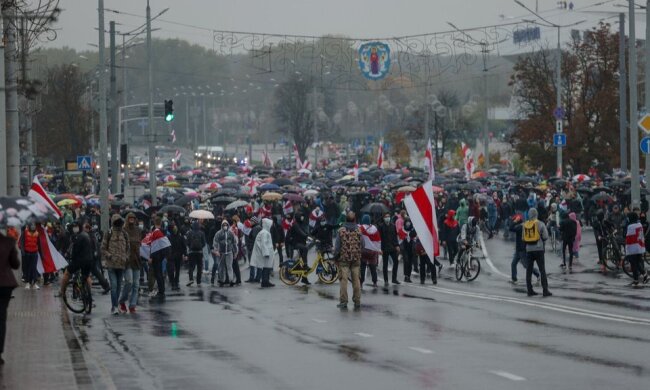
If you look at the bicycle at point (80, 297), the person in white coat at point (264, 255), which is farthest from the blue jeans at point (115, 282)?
the person in white coat at point (264, 255)

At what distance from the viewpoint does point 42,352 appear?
16.9 m

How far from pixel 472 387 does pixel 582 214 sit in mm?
38848

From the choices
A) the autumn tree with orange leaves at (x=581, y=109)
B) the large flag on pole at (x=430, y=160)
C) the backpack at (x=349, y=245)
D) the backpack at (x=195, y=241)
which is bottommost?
the backpack at (x=195, y=241)

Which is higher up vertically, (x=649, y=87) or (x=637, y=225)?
(x=649, y=87)

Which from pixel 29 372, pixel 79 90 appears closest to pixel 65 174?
pixel 79 90

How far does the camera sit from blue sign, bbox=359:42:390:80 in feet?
156

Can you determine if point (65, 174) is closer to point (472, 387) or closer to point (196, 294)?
point (196, 294)

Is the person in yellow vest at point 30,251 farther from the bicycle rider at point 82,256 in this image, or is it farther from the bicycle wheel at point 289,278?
the bicycle rider at point 82,256

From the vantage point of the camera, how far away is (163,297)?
28250mm

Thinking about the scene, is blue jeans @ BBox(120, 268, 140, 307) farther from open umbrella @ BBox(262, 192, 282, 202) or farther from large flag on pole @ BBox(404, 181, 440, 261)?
open umbrella @ BBox(262, 192, 282, 202)

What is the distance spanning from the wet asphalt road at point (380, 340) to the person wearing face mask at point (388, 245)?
6.75 ft

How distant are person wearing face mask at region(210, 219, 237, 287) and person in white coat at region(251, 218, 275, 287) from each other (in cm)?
52

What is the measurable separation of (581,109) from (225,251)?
38.6m

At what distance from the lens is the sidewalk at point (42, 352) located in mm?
14094
